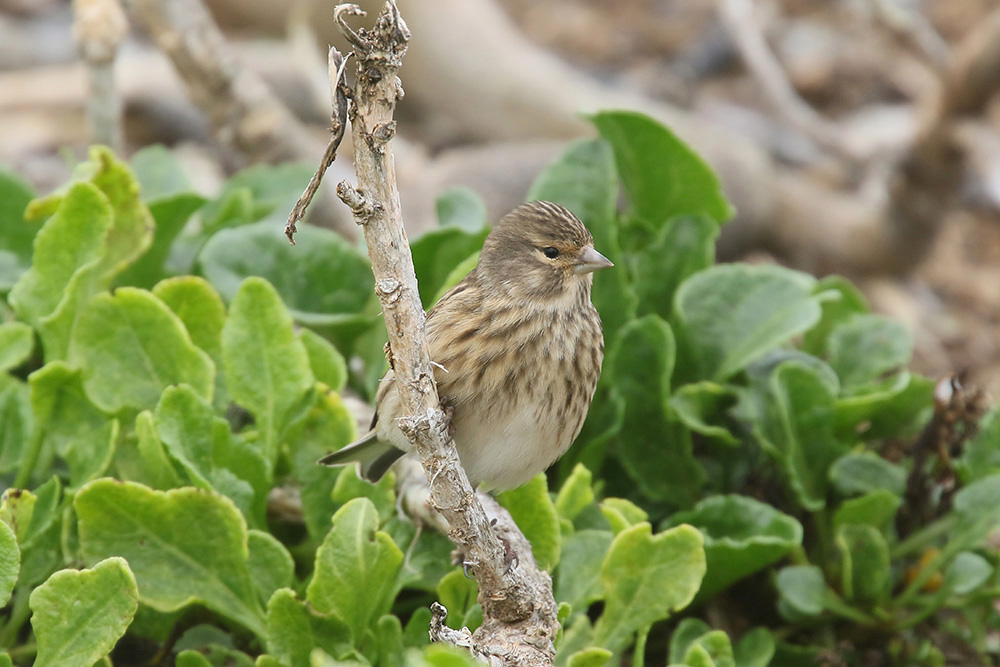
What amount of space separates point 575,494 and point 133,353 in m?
1.34

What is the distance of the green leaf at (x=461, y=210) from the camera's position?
3.90 m

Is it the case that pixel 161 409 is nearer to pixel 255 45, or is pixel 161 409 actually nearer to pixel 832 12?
pixel 255 45

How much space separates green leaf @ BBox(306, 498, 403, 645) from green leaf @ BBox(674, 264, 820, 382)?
4.69ft

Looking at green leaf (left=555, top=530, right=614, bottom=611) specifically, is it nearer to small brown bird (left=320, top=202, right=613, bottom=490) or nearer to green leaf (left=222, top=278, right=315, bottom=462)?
small brown bird (left=320, top=202, right=613, bottom=490)

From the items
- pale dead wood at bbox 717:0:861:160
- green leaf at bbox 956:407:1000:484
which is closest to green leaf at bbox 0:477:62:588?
green leaf at bbox 956:407:1000:484

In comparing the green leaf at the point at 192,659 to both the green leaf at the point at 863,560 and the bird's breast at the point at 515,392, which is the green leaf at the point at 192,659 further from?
the green leaf at the point at 863,560

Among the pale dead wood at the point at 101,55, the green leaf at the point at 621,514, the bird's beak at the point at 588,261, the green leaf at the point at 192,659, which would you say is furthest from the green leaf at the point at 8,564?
the pale dead wood at the point at 101,55

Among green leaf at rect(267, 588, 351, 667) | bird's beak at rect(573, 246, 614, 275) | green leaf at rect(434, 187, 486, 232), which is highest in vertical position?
green leaf at rect(434, 187, 486, 232)

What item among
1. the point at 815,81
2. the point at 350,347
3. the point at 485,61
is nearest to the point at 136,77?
the point at 485,61

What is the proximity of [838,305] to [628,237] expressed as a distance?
82 centimetres

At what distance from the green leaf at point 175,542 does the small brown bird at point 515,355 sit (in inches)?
14.4

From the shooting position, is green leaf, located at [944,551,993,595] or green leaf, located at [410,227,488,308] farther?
green leaf, located at [410,227,488,308]

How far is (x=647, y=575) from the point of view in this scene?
9.75 feet

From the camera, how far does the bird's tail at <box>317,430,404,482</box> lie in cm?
309
